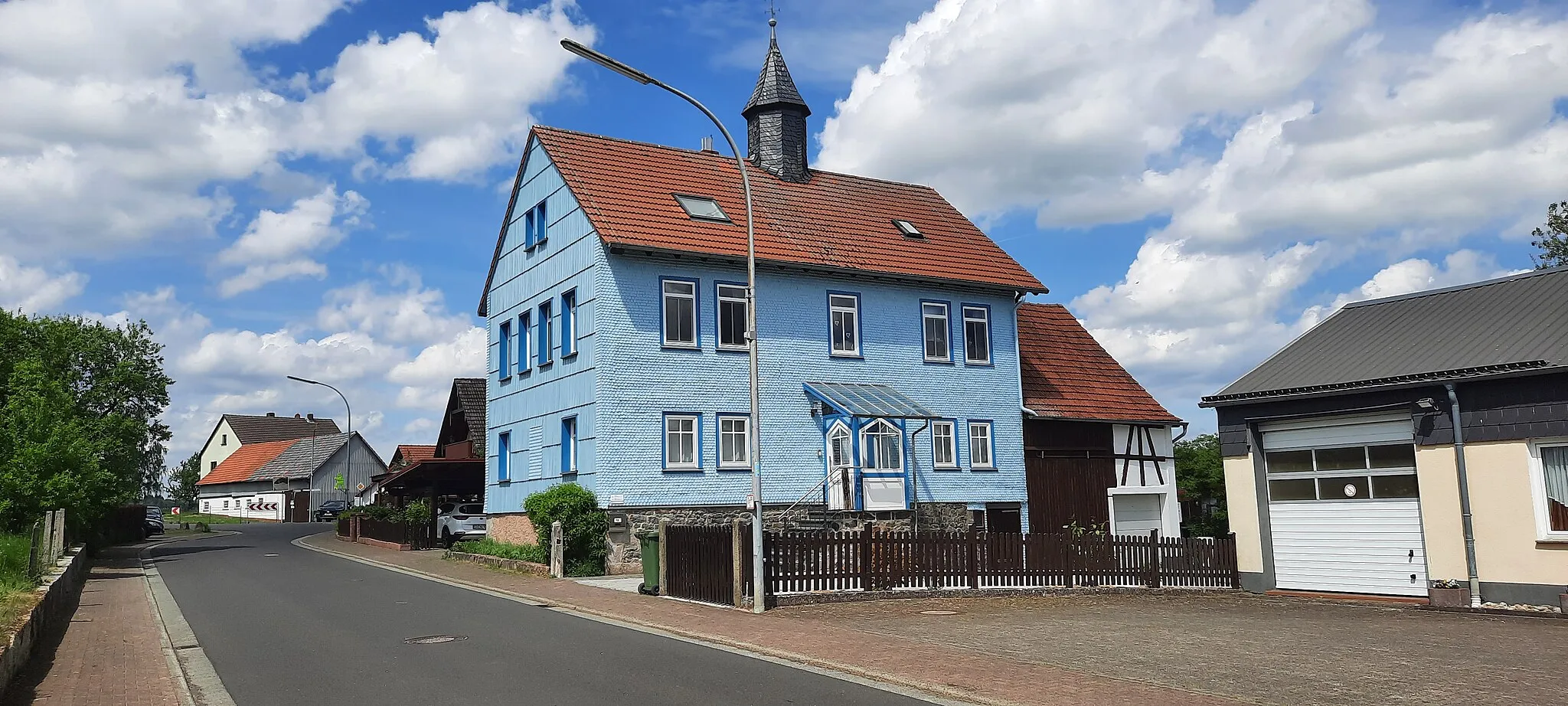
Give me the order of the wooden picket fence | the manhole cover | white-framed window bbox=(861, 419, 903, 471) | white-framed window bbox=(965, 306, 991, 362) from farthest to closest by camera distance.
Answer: white-framed window bbox=(965, 306, 991, 362), white-framed window bbox=(861, 419, 903, 471), the wooden picket fence, the manhole cover

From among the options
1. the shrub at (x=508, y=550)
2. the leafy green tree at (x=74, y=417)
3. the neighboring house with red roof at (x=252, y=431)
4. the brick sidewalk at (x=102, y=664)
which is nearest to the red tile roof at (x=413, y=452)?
the leafy green tree at (x=74, y=417)

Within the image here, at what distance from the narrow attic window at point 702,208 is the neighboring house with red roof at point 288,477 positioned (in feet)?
181

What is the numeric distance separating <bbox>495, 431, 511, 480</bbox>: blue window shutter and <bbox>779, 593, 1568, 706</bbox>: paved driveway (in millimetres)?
16027

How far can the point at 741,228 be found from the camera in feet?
92.6

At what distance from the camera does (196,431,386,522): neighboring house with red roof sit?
81750 mm

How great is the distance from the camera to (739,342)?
27141 millimetres

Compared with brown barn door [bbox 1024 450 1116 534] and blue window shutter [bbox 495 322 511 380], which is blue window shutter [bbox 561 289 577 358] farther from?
brown barn door [bbox 1024 450 1116 534]

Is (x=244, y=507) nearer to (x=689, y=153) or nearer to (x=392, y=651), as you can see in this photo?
(x=689, y=153)

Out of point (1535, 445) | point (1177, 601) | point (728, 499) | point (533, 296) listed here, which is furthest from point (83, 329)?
point (1535, 445)

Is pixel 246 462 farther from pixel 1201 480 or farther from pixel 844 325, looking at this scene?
pixel 844 325

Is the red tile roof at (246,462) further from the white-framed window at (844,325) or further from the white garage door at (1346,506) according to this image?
the white garage door at (1346,506)

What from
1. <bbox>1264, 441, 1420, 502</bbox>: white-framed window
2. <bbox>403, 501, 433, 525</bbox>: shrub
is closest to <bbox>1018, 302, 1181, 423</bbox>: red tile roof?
<bbox>1264, 441, 1420, 502</bbox>: white-framed window

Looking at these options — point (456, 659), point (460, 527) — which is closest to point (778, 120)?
point (460, 527)

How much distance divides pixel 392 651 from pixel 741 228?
684 inches
